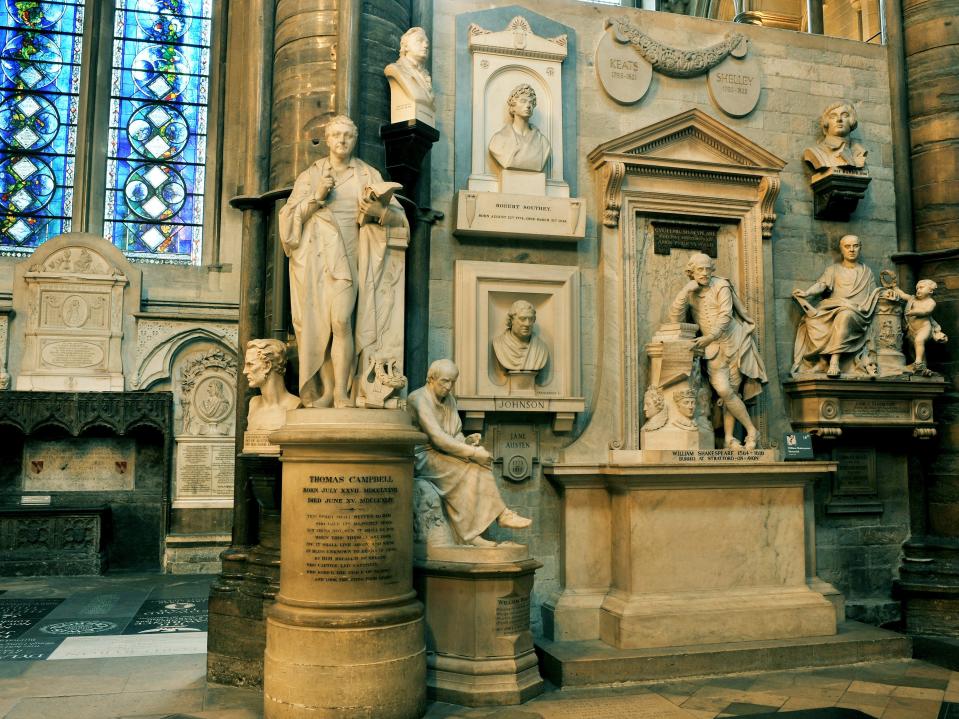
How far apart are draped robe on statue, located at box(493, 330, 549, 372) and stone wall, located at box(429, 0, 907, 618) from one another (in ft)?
1.11

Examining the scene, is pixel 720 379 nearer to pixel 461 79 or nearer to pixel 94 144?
pixel 461 79

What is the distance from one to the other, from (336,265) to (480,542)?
195 cm

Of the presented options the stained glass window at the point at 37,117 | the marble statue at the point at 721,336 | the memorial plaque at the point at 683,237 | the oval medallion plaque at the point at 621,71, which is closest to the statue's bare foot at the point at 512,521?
the marble statue at the point at 721,336

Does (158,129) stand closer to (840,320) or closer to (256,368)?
(256,368)

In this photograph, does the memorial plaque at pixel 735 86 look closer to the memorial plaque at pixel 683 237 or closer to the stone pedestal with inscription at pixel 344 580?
the memorial plaque at pixel 683 237

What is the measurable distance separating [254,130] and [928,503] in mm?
6477

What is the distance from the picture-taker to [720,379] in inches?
280

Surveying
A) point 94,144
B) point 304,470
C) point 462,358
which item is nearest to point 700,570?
point 462,358

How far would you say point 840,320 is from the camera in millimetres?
7527

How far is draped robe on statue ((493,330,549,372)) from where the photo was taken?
6.78 meters

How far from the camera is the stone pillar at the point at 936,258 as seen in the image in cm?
756

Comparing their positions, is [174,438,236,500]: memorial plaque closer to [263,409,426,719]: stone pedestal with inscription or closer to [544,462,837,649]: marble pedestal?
[544,462,837,649]: marble pedestal

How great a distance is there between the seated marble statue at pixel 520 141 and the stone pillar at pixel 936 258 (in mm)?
3609

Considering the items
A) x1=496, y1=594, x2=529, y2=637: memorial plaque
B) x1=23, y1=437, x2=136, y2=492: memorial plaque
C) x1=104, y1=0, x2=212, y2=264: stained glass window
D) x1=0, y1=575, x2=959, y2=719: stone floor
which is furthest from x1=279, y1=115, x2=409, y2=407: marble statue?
x1=104, y1=0, x2=212, y2=264: stained glass window
